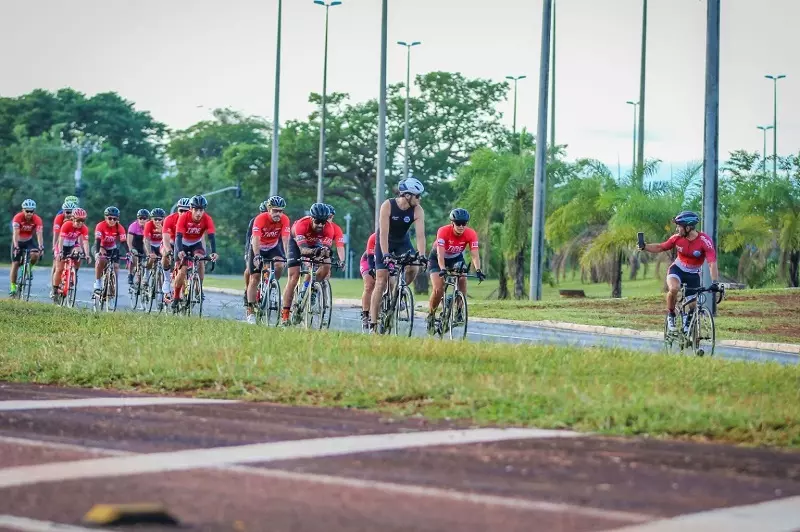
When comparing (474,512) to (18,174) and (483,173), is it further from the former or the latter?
(18,174)

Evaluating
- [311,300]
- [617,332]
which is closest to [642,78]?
[617,332]

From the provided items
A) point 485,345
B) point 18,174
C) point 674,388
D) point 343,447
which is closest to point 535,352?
point 485,345

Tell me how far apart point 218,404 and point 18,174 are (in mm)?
85205

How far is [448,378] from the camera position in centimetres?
1140

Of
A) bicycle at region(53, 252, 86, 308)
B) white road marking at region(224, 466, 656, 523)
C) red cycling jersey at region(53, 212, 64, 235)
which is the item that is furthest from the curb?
white road marking at region(224, 466, 656, 523)

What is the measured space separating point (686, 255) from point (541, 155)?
1713 cm

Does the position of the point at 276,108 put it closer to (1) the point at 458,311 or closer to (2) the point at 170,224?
(2) the point at 170,224

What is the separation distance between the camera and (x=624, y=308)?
34.7 m

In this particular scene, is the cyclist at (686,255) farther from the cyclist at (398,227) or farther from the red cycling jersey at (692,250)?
the cyclist at (398,227)

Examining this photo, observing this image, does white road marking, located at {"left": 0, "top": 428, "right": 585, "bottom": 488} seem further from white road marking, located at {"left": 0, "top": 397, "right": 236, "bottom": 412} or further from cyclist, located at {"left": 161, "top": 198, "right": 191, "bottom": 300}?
cyclist, located at {"left": 161, "top": 198, "right": 191, "bottom": 300}

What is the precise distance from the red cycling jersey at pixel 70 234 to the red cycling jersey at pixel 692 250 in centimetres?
1226

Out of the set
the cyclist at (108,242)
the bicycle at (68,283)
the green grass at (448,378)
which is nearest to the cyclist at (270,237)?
the cyclist at (108,242)

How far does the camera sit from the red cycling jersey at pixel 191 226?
23641 millimetres

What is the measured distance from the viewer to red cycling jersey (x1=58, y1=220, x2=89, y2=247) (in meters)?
27.3
